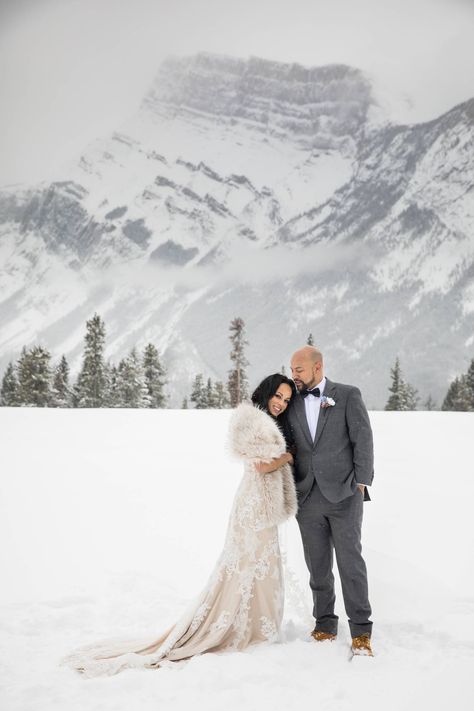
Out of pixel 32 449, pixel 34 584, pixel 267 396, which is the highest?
pixel 267 396

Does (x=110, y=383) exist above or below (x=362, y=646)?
above

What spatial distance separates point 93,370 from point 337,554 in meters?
52.7

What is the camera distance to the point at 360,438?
4.96 metres

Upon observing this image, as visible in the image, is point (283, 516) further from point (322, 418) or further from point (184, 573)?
point (184, 573)

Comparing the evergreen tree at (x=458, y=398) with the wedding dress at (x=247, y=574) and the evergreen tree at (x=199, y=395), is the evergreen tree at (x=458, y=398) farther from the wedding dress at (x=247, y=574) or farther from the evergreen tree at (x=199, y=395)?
the wedding dress at (x=247, y=574)

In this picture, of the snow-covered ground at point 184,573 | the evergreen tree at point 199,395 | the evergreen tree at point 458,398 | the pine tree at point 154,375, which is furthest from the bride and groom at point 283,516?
the evergreen tree at point 458,398

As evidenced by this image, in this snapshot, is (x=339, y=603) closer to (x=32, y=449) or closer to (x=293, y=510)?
(x=293, y=510)

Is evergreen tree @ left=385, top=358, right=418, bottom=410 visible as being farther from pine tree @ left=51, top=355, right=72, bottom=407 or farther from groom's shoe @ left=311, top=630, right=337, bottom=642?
groom's shoe @ left=311, top=630, right=337, bottom=642

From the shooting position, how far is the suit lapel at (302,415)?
5177mm

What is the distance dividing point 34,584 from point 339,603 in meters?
4.09

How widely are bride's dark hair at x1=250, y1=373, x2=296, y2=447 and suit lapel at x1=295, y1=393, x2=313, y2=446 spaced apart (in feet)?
0.26

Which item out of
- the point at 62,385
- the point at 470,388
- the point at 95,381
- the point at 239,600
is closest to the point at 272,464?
the point at 239,600

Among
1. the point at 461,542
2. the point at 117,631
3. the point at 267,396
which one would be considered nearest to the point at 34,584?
the point at 117,631

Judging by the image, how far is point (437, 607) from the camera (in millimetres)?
6305
